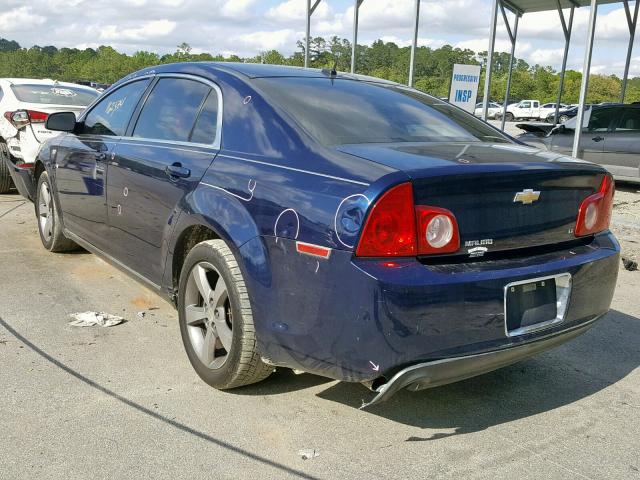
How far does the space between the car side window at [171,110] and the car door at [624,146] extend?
29.9 ft

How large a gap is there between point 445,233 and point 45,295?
10.7ft

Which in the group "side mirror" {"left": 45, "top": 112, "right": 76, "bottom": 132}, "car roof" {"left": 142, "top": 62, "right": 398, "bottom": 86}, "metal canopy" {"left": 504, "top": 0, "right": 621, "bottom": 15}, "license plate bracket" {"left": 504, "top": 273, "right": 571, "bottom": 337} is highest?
"metal canopy" {"left": 504, "top": 0, "right": 621, "bottom": 15}

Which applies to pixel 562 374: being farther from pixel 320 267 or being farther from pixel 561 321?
pixel 320 267

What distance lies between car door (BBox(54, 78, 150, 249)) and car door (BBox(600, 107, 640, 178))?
9.01 meters

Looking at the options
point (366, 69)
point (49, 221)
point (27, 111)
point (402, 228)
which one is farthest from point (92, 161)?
point (366, 69)

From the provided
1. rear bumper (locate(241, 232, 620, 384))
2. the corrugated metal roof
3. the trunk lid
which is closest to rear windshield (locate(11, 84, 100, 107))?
rear bumper (locate(241, 232, 620, 384))

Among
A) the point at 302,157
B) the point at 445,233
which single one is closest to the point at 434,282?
the point at 445,233

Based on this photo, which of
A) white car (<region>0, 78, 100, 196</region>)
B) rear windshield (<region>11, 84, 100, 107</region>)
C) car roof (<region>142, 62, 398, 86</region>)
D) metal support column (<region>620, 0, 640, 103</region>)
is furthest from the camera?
metal support column (<region>620, 0, 640, 103</region>)

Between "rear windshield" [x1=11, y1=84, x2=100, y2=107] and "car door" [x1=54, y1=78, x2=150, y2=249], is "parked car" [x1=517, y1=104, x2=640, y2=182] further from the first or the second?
"car door" [x1=54, y1=78, x2=150, y2=249]

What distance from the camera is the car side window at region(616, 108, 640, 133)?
11.1 meters

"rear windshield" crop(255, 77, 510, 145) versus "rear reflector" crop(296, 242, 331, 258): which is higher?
"rear windshield" crop(255, 77, 510, 145)

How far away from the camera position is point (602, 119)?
38.0ft

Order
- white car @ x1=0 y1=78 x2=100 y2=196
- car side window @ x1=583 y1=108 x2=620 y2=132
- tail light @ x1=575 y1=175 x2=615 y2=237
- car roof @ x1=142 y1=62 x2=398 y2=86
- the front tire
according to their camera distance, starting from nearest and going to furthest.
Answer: the front tire
tail light @ x1=575 y1=175 x2=615 y2=237
car roof @ x1=142 y1=62 x2=398 y2=86
white car @ x1=0 y1=78 x2=100 y2=196
car side window @ x1=583 y1=108 x2=620 y2=132

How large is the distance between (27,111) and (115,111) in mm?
3671
